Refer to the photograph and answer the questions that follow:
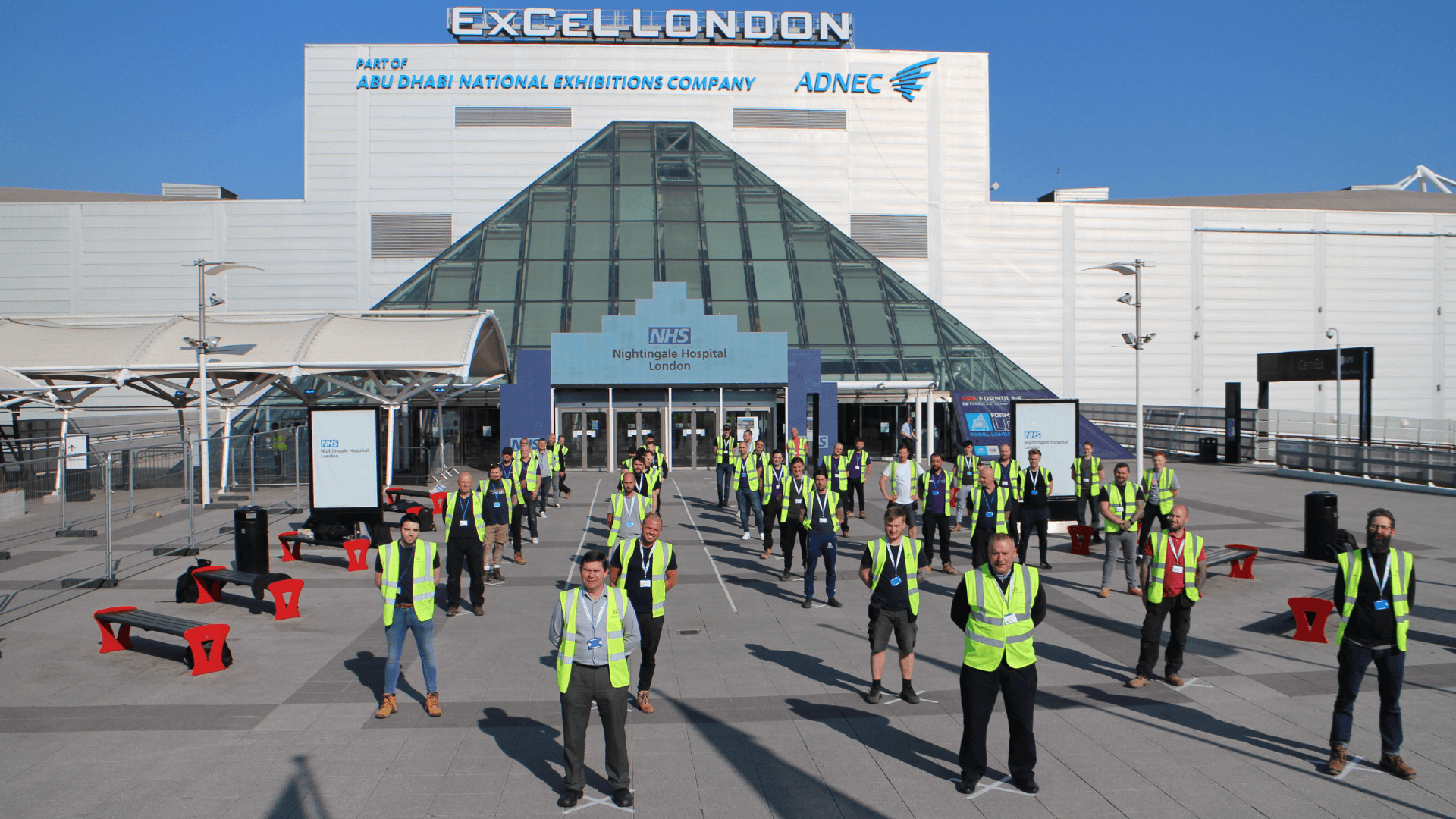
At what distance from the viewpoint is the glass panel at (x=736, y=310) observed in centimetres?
3194

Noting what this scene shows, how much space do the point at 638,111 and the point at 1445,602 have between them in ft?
115

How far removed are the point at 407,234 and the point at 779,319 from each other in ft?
55.7

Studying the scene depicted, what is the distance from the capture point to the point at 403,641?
22.9 ft

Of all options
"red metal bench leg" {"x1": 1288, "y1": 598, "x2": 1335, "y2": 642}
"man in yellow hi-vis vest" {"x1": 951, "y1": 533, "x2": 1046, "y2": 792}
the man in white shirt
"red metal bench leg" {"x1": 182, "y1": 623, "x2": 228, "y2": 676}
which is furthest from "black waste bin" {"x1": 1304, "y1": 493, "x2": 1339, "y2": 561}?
"red metal bench leg" {"x1": 182, "y1": 623, "x2": 228, "y2": 676}

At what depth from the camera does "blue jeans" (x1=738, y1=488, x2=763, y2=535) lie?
15656 mm

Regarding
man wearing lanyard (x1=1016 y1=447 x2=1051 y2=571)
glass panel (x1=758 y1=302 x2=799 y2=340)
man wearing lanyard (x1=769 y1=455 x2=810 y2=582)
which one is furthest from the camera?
glass panel (x1=758 y1=302 x2=799 y2=340)

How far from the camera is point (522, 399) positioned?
27.9 metres

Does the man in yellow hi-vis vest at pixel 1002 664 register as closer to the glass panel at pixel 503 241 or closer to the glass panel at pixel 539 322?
the glass panel at pixel 539 322

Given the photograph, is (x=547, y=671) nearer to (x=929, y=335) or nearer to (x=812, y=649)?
(x=812, y=649)

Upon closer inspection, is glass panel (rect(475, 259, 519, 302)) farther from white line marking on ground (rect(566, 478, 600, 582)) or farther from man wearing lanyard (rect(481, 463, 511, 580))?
man wearing lanyard (rect(481, 463, 511, 580))

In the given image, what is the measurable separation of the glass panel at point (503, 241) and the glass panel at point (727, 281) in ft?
26.0

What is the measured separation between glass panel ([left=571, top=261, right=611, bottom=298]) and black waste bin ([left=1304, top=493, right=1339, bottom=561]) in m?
24.2

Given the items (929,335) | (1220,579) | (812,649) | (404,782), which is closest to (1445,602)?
(1220,579)

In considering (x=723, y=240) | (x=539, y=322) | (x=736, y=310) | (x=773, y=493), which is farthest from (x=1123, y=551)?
(x=723, y=240)
